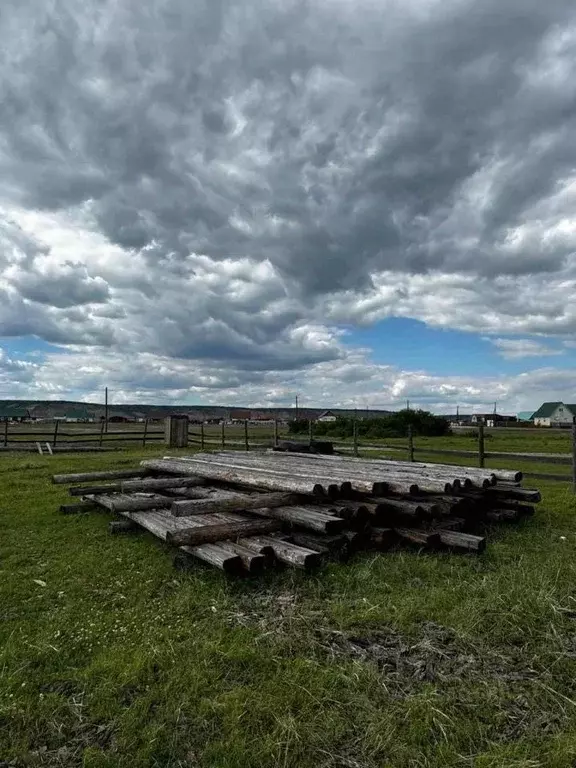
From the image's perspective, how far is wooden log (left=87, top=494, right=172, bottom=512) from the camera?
7512 mm

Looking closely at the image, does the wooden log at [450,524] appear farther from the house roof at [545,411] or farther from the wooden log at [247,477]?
the house roof at [545,411]

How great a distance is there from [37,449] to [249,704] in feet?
74.6

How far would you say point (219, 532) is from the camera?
5.55 m

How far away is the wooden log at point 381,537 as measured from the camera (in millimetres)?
6098

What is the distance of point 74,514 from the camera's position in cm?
856

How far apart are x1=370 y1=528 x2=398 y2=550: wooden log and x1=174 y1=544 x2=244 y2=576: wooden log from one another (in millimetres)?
1795

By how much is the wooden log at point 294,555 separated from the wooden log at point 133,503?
2746 mm

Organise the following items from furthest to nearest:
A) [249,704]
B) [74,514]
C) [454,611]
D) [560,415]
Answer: [560,415] < [74,514] < [454,611] < [249,704]

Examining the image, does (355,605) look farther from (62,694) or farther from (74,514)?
(74,514)

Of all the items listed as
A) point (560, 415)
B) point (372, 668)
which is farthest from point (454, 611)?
point (560, 415)

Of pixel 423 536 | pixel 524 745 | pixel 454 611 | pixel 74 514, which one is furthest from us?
pixel 74 514

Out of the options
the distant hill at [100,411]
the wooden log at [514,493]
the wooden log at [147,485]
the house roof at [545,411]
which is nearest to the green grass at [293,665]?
the wooden log at [514,493]

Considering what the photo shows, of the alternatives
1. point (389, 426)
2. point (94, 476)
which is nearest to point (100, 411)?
point (389, 426)

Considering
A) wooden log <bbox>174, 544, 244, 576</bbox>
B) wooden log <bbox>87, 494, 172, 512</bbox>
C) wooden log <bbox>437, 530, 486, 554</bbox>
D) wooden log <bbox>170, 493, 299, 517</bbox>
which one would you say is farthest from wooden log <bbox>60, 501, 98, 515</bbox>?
wooden log <bbox>437, 530, 486, 554</bbox>
